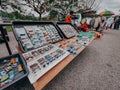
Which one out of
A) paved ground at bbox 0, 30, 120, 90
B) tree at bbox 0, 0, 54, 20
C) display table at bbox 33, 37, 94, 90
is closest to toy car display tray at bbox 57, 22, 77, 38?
paved ground at bbox 0, 30, 120, 90

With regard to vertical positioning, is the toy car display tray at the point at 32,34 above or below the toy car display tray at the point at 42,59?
above

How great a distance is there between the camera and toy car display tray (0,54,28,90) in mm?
887

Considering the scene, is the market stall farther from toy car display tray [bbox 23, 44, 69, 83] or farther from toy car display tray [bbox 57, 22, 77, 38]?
toy car display tray [bbox 57, 22, 77, 38]

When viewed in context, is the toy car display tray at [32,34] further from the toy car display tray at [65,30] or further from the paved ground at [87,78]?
the paved ground at [87,78]

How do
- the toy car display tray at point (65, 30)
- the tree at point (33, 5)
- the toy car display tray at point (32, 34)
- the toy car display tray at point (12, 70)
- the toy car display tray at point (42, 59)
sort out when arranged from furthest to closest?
the tree at point (33, 5) < the toy car display tray at point (65, 30) < the toy car display tray at point (32, 34) < the toy car display tray at point (42, 59) < the toy car display tray at point (12, 70)

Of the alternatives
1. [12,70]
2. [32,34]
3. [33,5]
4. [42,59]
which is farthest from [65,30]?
[33,5]

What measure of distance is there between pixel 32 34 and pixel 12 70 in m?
0.66

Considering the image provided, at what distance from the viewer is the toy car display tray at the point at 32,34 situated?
132cm

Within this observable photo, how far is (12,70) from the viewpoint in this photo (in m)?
1.02

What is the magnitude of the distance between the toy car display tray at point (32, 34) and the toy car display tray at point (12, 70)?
0.19 metres

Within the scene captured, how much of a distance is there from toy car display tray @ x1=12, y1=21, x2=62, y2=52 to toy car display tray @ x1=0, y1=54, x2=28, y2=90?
0.19 metres

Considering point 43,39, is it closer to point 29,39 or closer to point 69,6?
point 29,39

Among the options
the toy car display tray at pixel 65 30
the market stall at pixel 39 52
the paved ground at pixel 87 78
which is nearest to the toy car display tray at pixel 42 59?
the market stall at pixel 39 52

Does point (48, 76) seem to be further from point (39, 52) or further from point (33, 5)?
point (33, 5)
